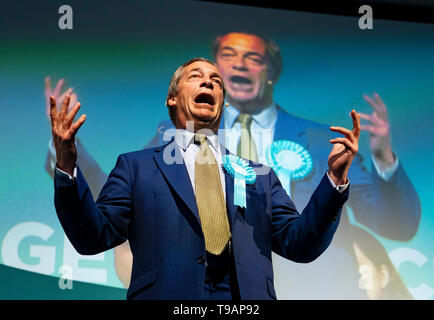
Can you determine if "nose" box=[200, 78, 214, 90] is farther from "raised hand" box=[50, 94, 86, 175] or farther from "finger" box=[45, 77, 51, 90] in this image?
"finger" box=[45, 77, 51, 90]

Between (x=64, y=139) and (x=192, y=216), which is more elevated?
(x=64, y=139)

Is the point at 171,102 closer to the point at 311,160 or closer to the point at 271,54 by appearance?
the point at 311,160

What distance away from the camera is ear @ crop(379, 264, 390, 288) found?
320 cm

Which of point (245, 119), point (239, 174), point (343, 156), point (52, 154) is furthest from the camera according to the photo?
point (245, 119)

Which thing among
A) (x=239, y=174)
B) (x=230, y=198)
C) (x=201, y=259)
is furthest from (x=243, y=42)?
(x=201, y=259)

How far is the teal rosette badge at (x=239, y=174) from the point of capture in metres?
1.61

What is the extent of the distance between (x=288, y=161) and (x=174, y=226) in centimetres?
191

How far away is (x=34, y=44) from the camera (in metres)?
3.41

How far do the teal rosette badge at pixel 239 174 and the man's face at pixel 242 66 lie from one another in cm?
177

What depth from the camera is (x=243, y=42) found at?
3.61m

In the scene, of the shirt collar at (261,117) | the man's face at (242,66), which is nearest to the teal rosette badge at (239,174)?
the shirt collar at (261,117)

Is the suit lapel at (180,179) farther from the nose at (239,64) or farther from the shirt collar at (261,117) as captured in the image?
the nose at (239,64)

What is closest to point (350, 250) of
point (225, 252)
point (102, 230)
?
point (225, 252)

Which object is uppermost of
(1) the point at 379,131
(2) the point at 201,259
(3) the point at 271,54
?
(3) the point at 271,54
